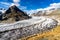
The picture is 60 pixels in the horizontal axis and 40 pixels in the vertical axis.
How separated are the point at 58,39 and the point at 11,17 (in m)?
94.4

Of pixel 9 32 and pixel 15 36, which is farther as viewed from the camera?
pixel 9 32

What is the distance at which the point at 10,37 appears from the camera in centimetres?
5219

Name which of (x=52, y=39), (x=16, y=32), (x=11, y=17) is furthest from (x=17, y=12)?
(x=52, y=39)

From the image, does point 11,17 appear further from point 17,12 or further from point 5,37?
point 5,37

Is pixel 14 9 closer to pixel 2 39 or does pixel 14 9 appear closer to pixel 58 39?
pixel 2 39

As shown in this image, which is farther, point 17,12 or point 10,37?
point 17,12

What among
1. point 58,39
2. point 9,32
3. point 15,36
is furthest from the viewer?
point 9,32

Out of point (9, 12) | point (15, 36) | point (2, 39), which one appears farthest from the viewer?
point (9, 12)

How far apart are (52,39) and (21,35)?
17.8 m

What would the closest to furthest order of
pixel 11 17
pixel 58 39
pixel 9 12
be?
pixel 58 39 → pixel 11 17 → pixel 9 12

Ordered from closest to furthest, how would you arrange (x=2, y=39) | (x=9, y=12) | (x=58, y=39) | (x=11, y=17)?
(x=58, y=39) → (x=2, y=39) → (x=11, y=17) → (x=9, y=12)

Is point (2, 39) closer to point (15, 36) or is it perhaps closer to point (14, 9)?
point (15, 36)

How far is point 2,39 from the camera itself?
4969 centimetres

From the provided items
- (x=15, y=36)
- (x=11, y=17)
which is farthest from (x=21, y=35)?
(x=11, y=17)
